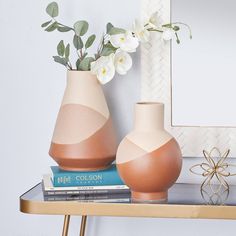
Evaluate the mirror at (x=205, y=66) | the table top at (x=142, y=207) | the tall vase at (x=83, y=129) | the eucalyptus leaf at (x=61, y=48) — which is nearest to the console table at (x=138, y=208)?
the table top at (x=142, y=207)

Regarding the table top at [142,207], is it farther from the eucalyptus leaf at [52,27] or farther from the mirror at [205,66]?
the eucalyptus leaf at [52,27]

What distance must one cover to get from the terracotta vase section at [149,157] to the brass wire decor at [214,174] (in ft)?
0.34

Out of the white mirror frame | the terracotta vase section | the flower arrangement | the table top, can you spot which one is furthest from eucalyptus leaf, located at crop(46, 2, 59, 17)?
the table top

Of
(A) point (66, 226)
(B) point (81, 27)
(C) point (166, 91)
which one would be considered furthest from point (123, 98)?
(A) point (66, 226)

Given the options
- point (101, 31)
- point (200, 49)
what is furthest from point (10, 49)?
point (200, 49)

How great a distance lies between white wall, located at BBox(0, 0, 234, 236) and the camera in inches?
64.5

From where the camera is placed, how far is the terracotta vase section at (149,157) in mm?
1392

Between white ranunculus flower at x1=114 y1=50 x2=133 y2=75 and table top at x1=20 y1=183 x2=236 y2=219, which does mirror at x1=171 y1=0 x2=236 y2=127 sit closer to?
white ranunculus flower at x1=114 y1=50 x2=133 y2=75

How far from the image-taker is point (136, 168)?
1.39 meters

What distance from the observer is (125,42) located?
153cm

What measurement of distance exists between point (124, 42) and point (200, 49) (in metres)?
0.20

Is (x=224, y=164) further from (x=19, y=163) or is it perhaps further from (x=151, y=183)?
(x=19, y=163)

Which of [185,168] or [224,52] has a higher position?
[224,52]

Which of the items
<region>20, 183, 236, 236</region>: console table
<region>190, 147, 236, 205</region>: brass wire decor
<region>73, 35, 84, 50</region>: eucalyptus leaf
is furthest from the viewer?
<region>73, 35, 84, 50</region>: eucalyptus leaf
